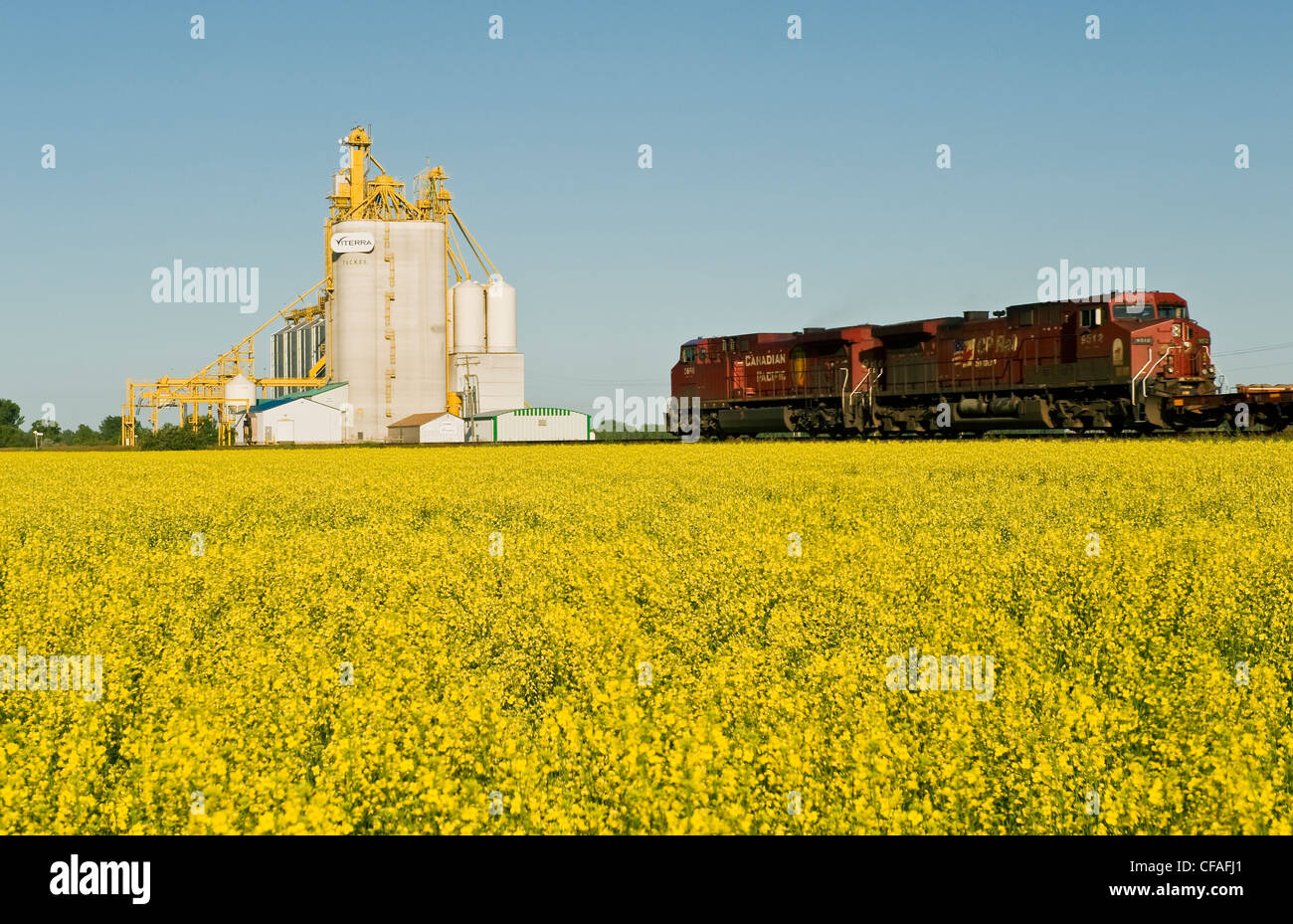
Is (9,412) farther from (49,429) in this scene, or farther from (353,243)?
(353,243)

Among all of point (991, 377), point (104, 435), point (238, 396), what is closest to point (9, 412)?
point (104, 435)

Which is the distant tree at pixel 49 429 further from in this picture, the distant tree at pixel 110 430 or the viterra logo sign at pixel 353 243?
the viterra logo sign at pixel 353 243

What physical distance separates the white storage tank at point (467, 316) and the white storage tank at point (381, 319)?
2.64 meters

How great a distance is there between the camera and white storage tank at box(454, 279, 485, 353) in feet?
255

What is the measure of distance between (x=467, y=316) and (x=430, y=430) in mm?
10847

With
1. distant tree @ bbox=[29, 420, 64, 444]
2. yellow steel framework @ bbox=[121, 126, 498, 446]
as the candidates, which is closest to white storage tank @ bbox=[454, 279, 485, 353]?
yellow steel framework @ bbox=[121, 126, 498, 446]

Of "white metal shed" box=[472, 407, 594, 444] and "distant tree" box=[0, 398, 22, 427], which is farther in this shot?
"distant tree" box=[0, 398, 22, 427]

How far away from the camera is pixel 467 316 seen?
77875mm

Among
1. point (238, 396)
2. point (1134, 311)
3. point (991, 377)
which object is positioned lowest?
point (991, 377)

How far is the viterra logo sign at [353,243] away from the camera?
7469 cm

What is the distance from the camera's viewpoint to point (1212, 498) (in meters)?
15.4

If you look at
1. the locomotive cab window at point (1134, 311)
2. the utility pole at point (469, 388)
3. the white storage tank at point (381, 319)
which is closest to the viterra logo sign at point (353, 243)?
the white storage tank at point (381, 319)

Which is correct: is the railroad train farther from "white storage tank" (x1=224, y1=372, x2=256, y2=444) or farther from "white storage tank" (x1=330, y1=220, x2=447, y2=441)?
"white storage tank" (x1=224, y1=372, x2=256, y2=444)

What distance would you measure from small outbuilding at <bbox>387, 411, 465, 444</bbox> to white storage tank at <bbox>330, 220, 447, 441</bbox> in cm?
188
